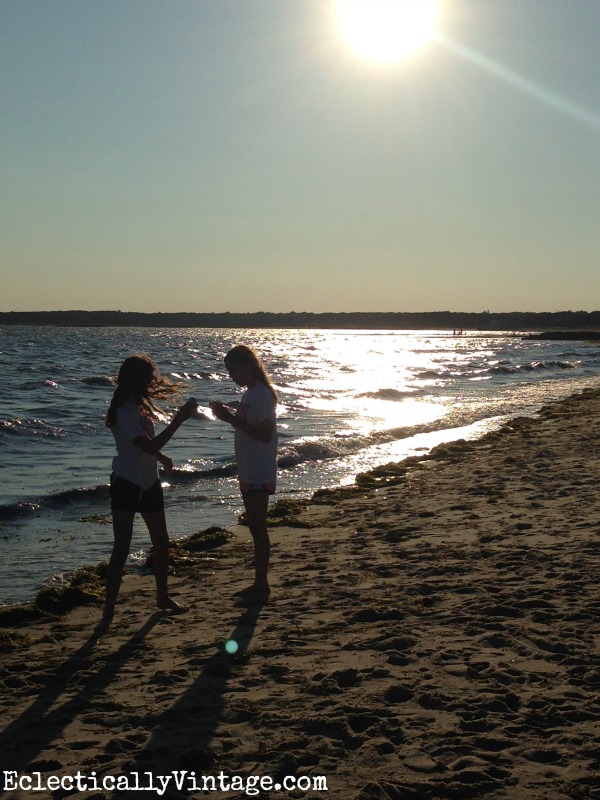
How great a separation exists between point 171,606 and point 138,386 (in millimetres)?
1704

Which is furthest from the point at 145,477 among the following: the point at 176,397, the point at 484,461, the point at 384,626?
the point at 484,461

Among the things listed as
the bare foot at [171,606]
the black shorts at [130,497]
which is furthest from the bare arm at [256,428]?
the bare foot at [171,606]

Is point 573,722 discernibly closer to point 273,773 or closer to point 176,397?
point 273,773

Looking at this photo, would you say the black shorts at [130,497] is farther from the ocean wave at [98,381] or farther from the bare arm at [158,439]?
the ocean wave at [98,381]

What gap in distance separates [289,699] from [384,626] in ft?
4.23

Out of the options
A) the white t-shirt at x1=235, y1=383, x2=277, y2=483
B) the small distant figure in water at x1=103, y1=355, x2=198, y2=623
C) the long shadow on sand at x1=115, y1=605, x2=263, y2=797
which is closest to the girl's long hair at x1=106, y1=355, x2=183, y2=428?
the small distant figure in water at x1=103, y1=355, x2=198, y2=623

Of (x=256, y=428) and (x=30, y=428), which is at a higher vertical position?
(x=256, y=428)

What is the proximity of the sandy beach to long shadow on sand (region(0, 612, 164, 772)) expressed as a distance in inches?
0.5

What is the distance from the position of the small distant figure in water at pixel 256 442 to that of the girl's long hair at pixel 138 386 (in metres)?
0.47

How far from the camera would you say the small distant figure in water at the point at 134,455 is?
19.7 ft

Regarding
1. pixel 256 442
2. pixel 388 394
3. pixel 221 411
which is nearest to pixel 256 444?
pixel 256 442

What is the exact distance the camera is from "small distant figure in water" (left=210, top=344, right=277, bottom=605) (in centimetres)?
636

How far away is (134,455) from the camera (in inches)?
238

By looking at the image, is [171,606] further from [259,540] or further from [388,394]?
[388,394]
